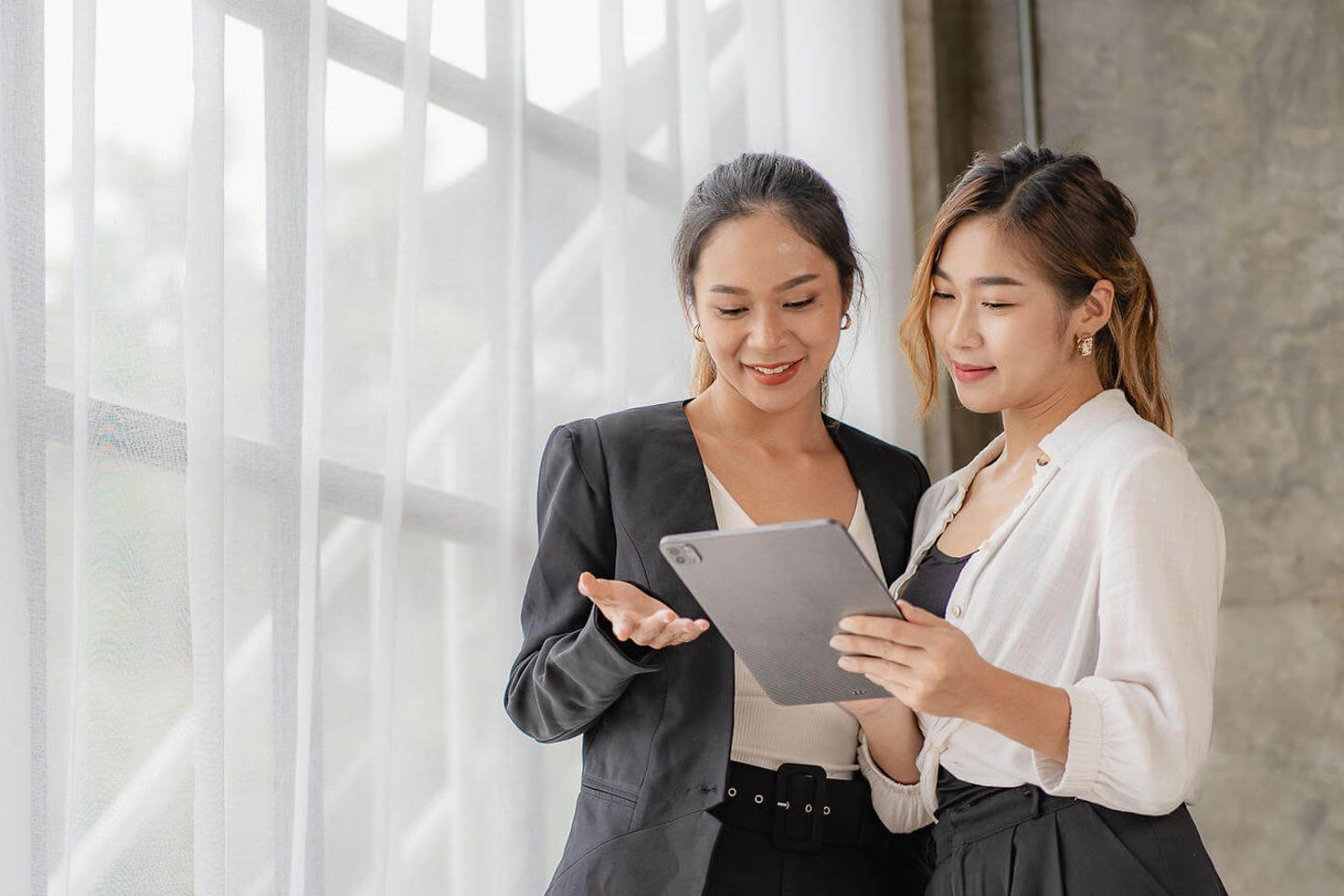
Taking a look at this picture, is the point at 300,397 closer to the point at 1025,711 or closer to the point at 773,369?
the point at 773,369

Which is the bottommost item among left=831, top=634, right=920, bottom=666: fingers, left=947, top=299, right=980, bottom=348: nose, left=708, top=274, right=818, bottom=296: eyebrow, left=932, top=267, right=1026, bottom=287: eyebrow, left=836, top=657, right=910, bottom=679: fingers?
left=836, top=657, right=910, bottom=679: fingers

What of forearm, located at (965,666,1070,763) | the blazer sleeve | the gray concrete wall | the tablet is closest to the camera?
the tablet

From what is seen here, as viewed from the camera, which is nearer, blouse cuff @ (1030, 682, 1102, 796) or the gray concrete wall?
blouse cuff @ (1030, 682, 1102, 796)

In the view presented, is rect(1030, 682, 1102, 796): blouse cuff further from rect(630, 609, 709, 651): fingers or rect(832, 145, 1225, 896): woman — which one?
rect(630, 609, 709, 651): fingers

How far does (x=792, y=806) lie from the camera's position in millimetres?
1623

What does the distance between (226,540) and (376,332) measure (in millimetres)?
373

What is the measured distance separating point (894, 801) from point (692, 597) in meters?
0.33

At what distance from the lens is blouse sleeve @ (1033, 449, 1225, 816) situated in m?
1.34

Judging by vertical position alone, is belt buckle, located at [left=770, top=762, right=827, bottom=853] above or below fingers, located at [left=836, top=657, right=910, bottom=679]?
below

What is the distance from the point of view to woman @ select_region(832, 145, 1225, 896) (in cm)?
134

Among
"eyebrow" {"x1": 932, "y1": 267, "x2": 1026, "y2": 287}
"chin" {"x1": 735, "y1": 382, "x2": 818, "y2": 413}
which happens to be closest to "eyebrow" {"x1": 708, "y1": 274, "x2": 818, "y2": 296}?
"chin" {"x1": 735, "y1": 382, "x2": 818, "y2": 413}

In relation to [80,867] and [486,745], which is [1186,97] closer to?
[486,745]

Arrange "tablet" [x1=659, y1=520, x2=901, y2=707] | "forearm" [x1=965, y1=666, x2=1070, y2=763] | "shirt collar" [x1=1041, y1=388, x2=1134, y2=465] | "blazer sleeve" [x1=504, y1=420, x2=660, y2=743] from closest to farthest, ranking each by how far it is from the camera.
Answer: "tablet" [x1=659, y1=520, x2=901, y2=707], "forearm" [x1=965, y1=666, x2=1070, y2=763], "blazer sleeve" [x1=504, y1=420, x2=660, y2=743], "shirt collar" [x1=1041, y1=388, x2=1134, y2=465]

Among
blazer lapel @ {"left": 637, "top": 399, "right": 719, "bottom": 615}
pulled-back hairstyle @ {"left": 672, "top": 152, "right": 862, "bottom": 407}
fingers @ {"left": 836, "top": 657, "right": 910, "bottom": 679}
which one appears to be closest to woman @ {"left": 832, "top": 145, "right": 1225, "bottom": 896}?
fingers @ {"left": 836, "top": 657, "right": 910, "bottom": 679}
